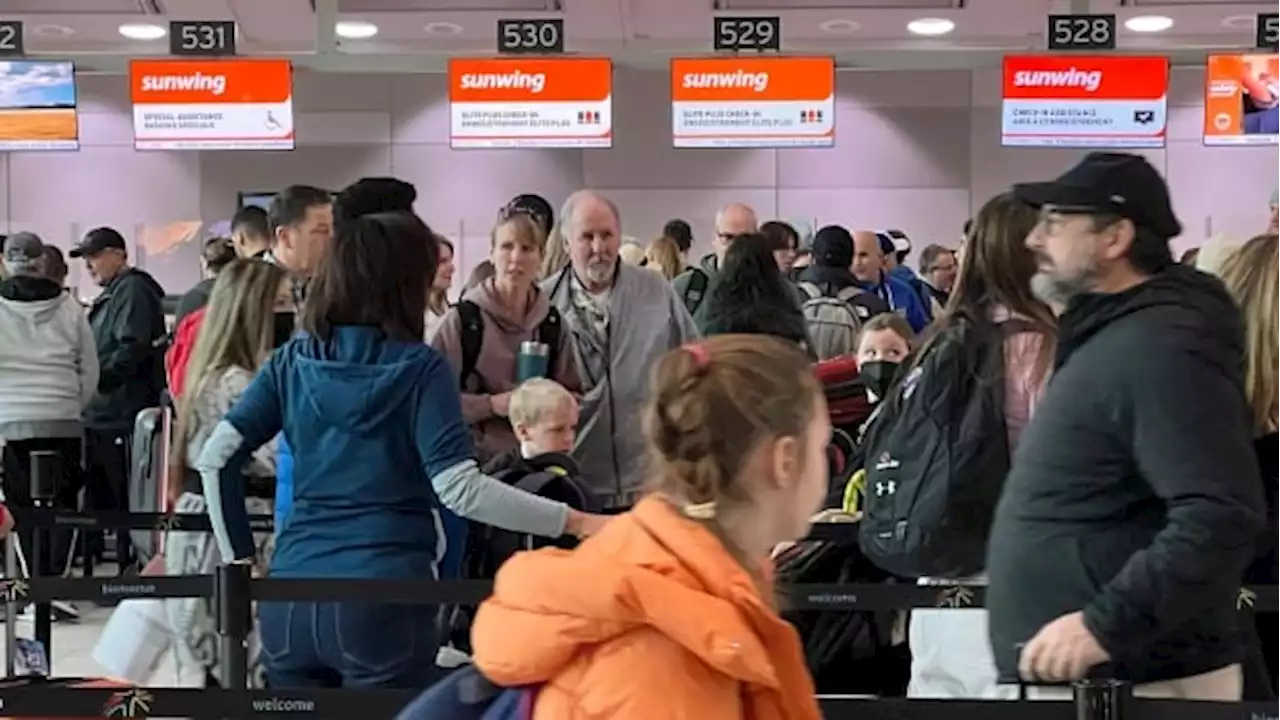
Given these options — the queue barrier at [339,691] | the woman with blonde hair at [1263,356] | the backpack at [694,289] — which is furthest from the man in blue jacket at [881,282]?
the queue barrier at [339,691]

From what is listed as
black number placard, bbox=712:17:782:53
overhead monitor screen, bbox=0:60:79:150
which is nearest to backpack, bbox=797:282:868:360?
black number placard, bbox=712:17:782:53

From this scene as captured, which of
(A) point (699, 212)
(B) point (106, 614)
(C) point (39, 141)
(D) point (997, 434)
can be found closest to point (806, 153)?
(A) point (699, 212)

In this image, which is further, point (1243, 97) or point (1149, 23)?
point (1149, 23)

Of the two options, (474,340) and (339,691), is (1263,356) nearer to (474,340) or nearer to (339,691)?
(474,340)

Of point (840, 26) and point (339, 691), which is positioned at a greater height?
point (840, 26)

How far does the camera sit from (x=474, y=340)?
4406 mm

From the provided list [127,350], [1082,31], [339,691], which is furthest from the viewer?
[1082,31]

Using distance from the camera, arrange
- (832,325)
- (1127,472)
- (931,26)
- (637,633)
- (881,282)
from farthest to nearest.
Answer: (931,26), (881,282), (832,325), (1127,472), (637,633)

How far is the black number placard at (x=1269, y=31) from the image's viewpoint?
1072 centimetres

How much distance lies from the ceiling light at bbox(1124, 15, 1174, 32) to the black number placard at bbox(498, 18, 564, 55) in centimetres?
420

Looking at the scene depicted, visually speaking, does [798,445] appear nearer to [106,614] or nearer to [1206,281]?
[1206,281]

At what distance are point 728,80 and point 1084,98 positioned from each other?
92.9 inches

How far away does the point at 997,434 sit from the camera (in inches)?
120

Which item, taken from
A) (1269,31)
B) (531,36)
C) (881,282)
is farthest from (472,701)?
(1269,31)
